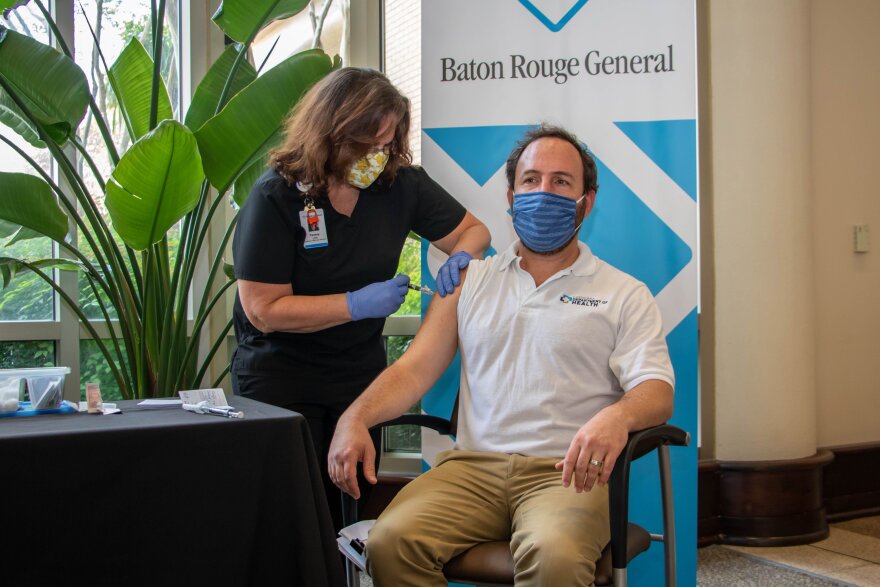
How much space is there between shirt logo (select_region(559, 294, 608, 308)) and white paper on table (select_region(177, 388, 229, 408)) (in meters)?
0.83

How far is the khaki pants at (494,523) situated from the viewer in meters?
1.55

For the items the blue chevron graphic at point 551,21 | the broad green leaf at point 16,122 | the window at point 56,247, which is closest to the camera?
the blue chevron graphic at point 551,21

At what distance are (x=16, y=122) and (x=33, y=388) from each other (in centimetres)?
155

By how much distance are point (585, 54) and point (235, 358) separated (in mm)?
1396

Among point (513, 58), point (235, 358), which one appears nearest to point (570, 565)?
point (235, 358)

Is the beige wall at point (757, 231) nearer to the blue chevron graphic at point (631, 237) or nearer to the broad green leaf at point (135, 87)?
the blue chevron graphic at point (631, 237)

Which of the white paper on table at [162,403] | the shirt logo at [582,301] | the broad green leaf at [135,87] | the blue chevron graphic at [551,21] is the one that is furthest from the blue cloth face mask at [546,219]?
the broad green leaf at [135,87]

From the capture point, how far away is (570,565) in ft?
4.99

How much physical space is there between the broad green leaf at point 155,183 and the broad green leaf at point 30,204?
0.38 metres

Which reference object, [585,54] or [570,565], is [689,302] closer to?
[585,54]

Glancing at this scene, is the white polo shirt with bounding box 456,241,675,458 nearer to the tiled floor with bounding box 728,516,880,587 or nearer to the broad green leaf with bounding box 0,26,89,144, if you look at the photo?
the broad green leaf with bounding box 0,26,89,144

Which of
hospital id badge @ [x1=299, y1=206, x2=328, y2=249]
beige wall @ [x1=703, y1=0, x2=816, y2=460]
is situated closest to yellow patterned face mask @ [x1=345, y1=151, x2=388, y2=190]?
hospital id badge @ [x1=299, y1=206, x2=328, y2=249]

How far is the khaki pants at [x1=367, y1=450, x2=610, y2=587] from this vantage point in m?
1.55

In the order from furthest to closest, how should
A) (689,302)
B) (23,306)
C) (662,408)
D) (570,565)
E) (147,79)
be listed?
(23,306) < (147,79) < (689,302) < (662,408) < (570,565)
